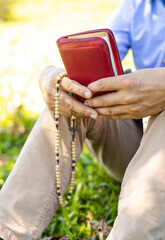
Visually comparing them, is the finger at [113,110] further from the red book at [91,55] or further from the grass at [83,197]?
the grass at [83,197]

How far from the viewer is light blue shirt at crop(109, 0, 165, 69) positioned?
175 centimetres

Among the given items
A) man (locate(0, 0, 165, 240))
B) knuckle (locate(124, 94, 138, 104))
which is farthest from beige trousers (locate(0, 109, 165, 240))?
knuckle (locate(124, 94, 138, 104))

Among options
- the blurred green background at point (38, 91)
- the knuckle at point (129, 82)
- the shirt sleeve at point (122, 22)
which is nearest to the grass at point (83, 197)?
the blurred green background at point (38, 91)

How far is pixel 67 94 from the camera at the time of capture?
1.37 metres

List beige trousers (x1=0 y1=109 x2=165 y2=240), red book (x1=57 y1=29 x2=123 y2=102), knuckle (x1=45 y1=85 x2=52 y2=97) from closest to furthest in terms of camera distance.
A: beige trousers (x1=0 y1=109 x2=165 y2=240) < red book (x1=57 y1=29 x2=123 y2=102) < knuckle (x1=45 y1=85 x2=52 y2=97)

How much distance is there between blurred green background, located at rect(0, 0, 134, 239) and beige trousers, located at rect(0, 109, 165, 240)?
0.28 meters

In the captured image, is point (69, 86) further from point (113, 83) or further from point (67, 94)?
point (113, 83)

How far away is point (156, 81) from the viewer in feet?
3.85

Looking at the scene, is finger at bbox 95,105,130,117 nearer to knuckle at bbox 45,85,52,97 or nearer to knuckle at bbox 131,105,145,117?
knuckle at bbox 131,105,145,117

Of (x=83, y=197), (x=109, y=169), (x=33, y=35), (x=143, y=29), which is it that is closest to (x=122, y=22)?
(x=143, y=29)

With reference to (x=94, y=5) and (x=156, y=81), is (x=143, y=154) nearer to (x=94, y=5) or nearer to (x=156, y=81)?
(x=156, y=81)

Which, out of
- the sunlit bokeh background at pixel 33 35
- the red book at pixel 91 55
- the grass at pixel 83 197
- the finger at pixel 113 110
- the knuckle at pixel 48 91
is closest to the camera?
Answer: the red book at pixel 91 55

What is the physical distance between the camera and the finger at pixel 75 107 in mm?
1312

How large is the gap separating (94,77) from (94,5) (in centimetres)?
827
